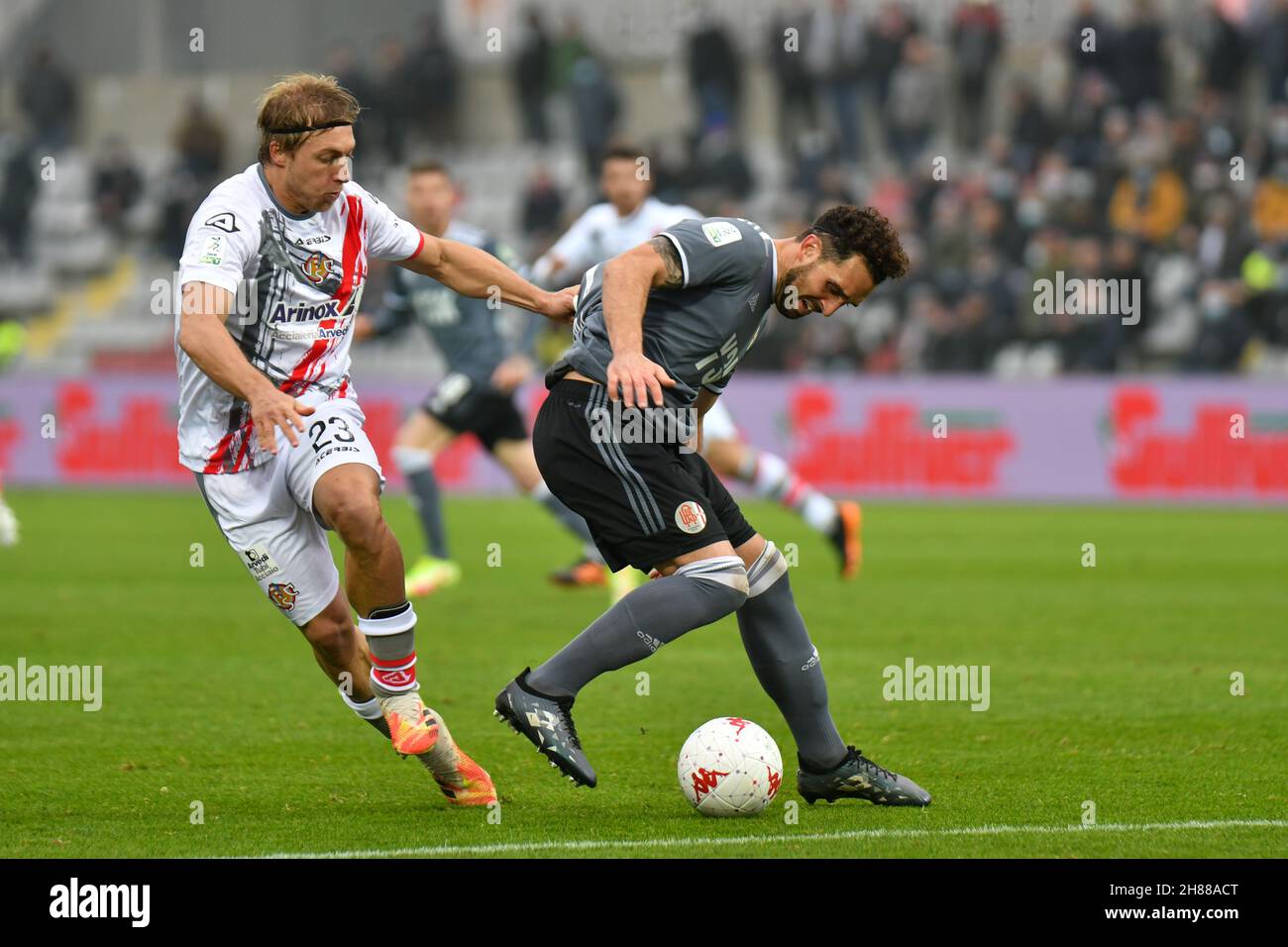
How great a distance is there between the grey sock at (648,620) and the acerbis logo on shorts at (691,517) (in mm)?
118

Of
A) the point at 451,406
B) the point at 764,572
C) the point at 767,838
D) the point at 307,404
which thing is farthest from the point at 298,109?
the point at 451,406

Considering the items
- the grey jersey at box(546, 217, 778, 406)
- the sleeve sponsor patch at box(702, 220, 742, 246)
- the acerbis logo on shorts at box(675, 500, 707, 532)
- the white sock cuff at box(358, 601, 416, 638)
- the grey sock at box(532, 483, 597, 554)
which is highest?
the sleeve sponsor patch at box(702, 220, 742, 246)

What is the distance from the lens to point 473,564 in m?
15.0

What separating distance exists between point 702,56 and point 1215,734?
20.5 m

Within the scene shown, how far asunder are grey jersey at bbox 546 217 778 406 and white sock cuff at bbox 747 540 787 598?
1.95ft

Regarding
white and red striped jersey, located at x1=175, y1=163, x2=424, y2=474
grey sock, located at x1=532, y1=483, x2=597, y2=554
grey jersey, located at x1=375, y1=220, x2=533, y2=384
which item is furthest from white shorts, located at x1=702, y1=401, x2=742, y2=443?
white and red striped jersey, located at x1=175, y1=163, x2=424, y2=474

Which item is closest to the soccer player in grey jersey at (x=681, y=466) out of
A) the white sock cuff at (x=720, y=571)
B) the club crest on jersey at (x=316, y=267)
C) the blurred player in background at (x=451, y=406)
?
the white sock cuff at (x=720, y=571)

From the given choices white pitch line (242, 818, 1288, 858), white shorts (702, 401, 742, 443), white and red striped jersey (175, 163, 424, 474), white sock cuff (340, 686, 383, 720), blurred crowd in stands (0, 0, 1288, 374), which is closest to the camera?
white pitch line (242, 818, 1288, 858)

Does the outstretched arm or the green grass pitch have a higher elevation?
the outstretched arm

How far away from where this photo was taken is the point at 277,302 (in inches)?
250

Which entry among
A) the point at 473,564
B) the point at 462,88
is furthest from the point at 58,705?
the point at 462,88

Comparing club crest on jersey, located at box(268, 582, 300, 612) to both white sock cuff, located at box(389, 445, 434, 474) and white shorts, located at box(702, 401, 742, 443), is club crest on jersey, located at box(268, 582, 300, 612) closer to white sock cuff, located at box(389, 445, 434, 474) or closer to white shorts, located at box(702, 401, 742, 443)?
white shorts, located at box(702, 401, 742, 443)

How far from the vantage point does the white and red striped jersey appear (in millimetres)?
6277

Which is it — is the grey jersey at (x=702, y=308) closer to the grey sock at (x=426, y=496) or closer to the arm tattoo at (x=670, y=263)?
the arm tattoo at (x=670, y=263)
